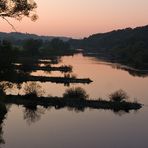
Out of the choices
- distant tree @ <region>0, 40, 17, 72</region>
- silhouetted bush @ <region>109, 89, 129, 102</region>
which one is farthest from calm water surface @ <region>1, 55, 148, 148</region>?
distant tree @ <region>0, 40, 17, 72</region>

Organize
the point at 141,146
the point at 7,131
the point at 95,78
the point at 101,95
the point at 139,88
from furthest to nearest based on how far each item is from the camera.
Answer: the point at 95,78 → the point at 139,88 → the point at 101,95 → the point at 7,131 → the point at 141,146

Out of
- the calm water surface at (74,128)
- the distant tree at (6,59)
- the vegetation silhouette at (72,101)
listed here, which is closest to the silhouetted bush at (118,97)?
the vegetation silhouette at (72,101)

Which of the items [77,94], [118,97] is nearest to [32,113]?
[77,94]

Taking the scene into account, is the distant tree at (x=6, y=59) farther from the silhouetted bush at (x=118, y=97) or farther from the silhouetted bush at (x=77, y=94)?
the silhouetted bush at (x=118, y=97)

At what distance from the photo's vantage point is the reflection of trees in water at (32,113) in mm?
39062

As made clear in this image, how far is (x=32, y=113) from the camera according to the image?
135 ft

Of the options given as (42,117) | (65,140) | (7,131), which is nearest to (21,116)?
(42,117)

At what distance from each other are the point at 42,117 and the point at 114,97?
8926mm

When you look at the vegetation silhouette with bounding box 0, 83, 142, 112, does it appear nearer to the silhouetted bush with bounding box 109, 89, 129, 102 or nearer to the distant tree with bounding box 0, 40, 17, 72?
the silhouetted bush with bounding box 109, 89, 129, 102

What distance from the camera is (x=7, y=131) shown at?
34.0 metres

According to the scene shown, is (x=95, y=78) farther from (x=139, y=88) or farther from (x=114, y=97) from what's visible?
(x=114, y=97)

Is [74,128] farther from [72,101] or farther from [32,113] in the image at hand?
[72,101]

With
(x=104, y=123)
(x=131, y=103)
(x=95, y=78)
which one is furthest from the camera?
(x=95, y=78)

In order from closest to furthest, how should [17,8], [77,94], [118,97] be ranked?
[17,8] < [118,97] < [77,94]
